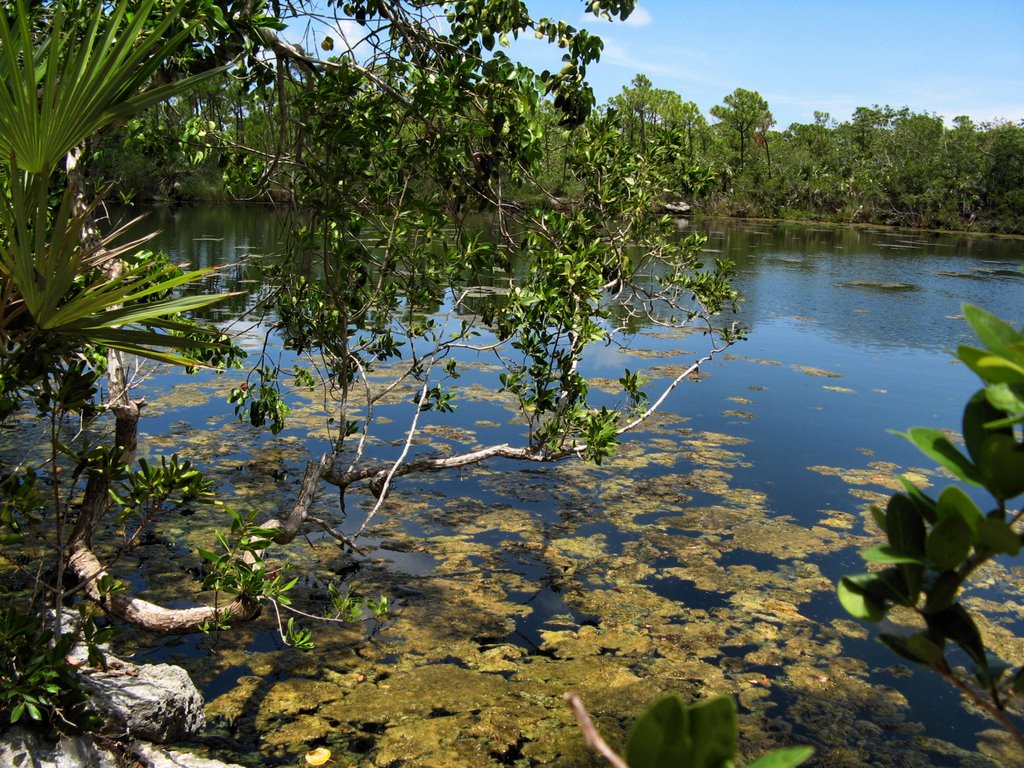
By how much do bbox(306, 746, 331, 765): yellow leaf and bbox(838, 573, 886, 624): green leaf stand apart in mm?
2858

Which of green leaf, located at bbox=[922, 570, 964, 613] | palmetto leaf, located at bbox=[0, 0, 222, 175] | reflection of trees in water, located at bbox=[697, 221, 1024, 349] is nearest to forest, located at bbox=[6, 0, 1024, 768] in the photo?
palmetto leaf, located at bbox=[0, 0, 222, 175]

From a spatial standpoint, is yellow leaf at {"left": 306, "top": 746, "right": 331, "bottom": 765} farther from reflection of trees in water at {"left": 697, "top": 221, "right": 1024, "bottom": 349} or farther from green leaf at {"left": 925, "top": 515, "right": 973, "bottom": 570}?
reflection of trees in water at {"left": 697, "top": 221, "right": 1024, "bottom": 349}

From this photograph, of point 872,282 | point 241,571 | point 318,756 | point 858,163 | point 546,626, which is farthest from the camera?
point 858,163

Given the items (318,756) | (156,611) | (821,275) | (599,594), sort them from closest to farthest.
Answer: (318,756) → (156,611) → (599,594) → (821,275)

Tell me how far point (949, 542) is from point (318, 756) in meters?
2.98

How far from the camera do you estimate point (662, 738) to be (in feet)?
1.94

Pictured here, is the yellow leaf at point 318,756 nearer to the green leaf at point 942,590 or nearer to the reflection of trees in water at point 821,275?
the reflection of trees in water at point 821,275

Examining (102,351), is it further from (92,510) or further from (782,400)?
(782,400)

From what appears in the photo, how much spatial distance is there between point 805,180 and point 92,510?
148 ft

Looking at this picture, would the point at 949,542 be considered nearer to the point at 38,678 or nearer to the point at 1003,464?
the point at 1003,464

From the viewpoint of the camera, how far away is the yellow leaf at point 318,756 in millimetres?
3198

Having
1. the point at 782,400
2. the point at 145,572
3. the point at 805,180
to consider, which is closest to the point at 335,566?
the point at 145,572

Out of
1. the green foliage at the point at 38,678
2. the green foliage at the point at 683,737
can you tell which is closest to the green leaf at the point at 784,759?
the green foliage at the point at 683,737

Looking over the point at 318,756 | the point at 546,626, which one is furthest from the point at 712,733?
the point at 546,626
